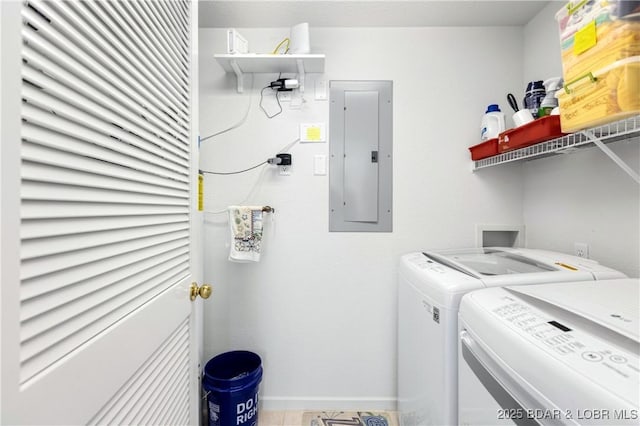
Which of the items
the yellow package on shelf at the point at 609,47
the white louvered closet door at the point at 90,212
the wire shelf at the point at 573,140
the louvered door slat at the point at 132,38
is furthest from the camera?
the wire shelf at the point at 573,140

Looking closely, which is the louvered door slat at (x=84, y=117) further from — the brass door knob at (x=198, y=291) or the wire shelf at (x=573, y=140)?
the wire shelf at (x=573, y=140)

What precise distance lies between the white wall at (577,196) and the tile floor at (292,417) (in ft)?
4.45

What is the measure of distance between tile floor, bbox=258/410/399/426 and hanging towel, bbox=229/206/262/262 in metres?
0.98

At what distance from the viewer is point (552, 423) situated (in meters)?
0.54

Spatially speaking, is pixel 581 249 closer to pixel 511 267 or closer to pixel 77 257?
pixel 511 267

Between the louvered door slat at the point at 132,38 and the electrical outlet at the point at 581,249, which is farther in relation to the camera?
the electrical outlet at the point at 581,249

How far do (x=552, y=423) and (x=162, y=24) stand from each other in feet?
4.50

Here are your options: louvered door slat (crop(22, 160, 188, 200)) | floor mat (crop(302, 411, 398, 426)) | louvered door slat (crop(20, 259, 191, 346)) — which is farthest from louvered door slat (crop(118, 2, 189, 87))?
floor mat (crop(302, 411, 398, 426))

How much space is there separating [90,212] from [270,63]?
53.4 inches

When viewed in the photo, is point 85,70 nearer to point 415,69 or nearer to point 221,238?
point 221,238

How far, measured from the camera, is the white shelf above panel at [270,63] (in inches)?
59.3

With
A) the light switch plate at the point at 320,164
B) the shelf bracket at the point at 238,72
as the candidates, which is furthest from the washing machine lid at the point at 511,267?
the shelf bracket at the point at 238,72

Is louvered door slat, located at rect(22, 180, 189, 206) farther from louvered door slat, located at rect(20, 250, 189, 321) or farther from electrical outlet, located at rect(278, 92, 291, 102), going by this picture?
electrical outlet, located at rect(278, 92, 291, 102)

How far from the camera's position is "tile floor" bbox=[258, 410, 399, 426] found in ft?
5.29
